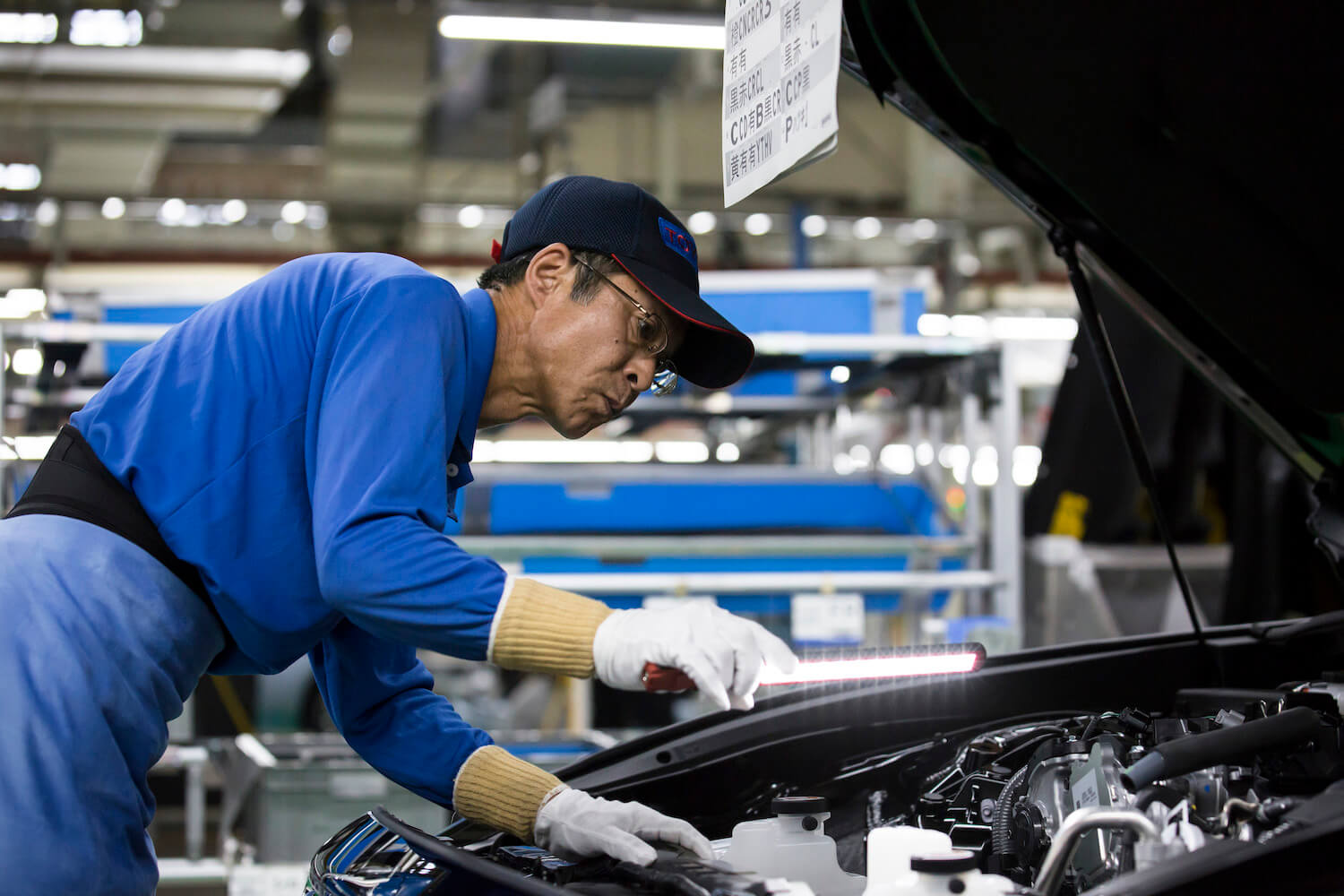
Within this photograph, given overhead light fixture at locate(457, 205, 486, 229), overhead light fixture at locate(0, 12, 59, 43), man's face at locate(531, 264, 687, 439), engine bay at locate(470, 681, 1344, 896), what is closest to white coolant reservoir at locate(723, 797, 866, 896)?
engine bay at locate(470, 681, 1344, 896)

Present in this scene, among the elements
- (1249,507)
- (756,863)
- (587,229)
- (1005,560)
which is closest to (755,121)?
(587,229)

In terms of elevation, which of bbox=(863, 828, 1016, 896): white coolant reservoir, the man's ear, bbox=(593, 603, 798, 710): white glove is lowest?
bbox=(863, 828, 1016, 896): white coolant reservoir

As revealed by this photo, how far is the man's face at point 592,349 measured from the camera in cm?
163

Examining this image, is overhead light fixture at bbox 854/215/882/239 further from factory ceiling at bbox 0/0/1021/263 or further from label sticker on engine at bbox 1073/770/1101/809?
label sticker on engine at bbox 1073/770/1101/809

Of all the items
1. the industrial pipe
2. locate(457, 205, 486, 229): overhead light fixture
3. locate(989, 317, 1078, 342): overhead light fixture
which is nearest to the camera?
the industrial pipe

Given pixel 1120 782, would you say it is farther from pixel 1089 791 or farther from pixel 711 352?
pixel 711 352

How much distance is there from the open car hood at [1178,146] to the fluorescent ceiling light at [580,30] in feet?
15.1

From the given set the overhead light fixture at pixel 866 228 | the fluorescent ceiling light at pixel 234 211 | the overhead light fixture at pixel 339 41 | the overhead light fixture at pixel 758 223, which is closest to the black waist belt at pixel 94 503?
the overhead light fixture at pixel 339 41

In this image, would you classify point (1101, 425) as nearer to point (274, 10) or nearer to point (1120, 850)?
point (1120, 850)

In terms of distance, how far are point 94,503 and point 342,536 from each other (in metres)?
0.37

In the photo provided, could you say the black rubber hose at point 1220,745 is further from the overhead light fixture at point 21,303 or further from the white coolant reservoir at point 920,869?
the overhead light fixture at point 21,303

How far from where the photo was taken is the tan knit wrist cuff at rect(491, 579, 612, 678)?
127cm

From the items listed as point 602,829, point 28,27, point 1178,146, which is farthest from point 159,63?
point 602,829

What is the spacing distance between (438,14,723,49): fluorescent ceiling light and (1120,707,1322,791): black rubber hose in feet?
17.2
